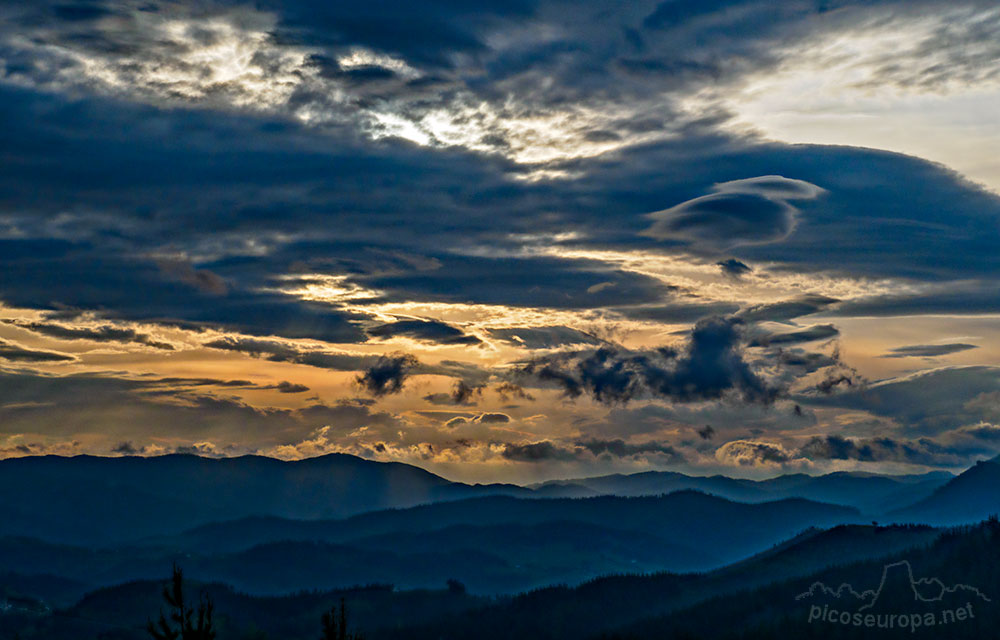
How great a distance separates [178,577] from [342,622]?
12509 millimetres

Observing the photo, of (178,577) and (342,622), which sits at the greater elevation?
(178,577)

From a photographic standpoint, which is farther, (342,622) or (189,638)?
(342,622)

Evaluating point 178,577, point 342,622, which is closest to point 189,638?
point 178,577

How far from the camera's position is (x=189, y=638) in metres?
51.8

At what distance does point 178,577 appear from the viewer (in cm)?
5256

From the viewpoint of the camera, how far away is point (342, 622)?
196 ft

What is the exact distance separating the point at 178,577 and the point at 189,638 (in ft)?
11.9

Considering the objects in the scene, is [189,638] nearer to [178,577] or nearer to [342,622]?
[178,577]

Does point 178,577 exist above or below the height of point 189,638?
above

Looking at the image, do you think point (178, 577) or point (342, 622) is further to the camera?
point (342, 622)
